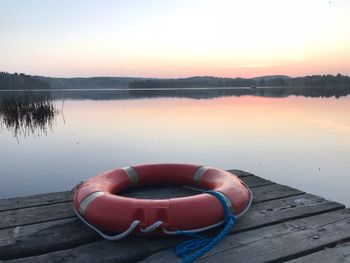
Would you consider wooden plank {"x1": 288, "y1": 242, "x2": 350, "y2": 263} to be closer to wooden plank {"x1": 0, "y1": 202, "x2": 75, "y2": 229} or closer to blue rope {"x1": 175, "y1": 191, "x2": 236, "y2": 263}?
blue rope {"x1": 175, "y1": 191, "x2": 236, "y2": 263}

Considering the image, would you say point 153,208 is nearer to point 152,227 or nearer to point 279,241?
point 152,227

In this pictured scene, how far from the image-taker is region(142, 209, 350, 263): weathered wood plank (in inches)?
61.6

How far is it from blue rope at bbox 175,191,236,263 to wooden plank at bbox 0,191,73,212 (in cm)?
107

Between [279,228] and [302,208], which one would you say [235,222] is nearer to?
[279,228]

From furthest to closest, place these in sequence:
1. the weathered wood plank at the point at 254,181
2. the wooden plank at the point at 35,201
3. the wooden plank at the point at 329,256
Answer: the weathered wood plank at the point at 254,181 → the wooden plank at the point at 35,201 → the wooden plank at the point at 329,256

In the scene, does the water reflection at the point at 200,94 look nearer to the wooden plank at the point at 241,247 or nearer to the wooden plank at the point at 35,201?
the wooden plank at the point at 35,201

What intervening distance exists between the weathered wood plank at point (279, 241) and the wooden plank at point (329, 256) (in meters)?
0.04

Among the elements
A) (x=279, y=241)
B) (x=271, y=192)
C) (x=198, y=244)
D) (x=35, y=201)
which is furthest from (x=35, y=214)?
(x=271, y=192)

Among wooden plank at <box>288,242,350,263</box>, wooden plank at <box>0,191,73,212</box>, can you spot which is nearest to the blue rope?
wooden plank at <box>288,242,350,263</box>

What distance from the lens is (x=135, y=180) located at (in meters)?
2.52

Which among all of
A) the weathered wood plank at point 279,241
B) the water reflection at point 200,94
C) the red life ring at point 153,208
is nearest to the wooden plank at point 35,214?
the red life ring at point 153,208

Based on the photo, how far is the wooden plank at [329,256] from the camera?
1.54m

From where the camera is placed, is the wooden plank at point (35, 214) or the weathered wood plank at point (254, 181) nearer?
the wooden plank at point (35, 214)

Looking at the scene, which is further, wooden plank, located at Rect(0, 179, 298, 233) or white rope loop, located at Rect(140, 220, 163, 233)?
wooden plank, located at Rect(0, 179, 298, 233)
